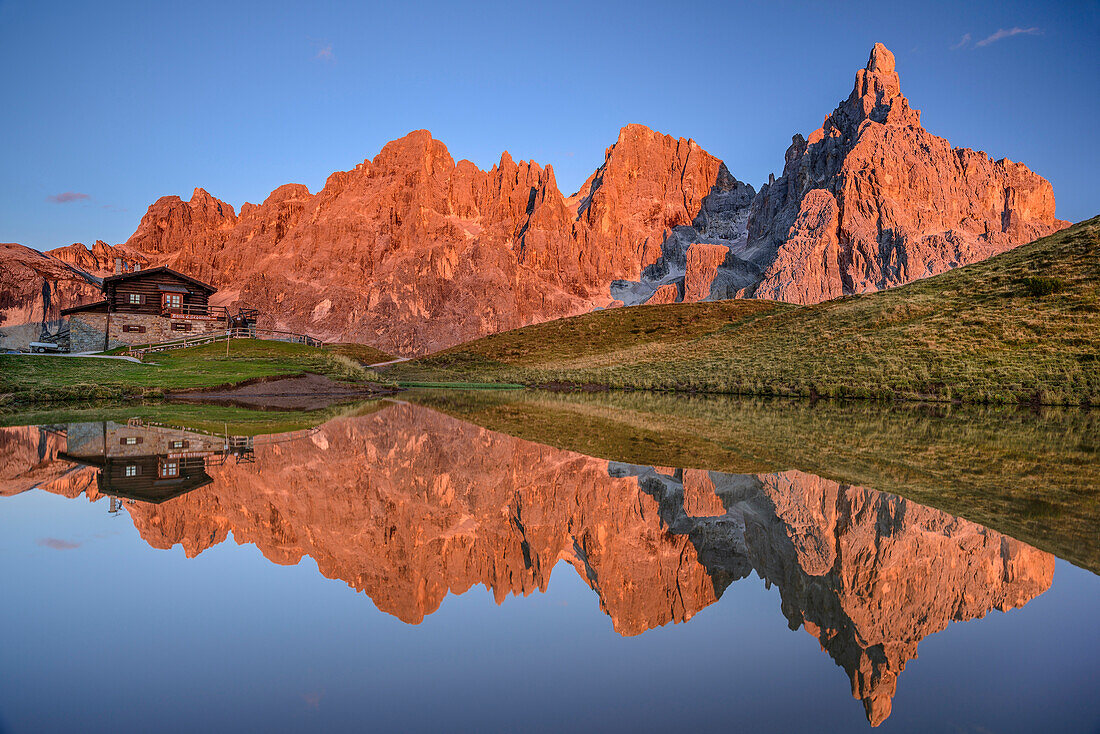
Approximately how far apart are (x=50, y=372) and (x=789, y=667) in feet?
138

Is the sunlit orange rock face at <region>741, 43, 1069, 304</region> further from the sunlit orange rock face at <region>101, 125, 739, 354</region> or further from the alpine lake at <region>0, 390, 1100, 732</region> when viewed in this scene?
the alpine lake at <region>0, 390, 1100, 732</region>

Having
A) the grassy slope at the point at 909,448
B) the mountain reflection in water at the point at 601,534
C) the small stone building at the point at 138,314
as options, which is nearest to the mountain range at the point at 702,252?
the small stone building at the point at 138,314

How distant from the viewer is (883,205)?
164 m

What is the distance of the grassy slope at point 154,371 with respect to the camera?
29.8 meters

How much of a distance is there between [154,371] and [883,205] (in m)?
176

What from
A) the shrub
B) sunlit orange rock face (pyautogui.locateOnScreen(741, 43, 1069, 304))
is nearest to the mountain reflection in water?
the shrub

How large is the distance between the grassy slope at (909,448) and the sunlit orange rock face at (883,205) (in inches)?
5662

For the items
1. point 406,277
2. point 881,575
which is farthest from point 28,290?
point 881,575

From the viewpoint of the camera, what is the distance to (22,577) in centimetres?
562

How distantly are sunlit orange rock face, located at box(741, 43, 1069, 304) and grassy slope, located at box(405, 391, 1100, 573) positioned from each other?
144 metres

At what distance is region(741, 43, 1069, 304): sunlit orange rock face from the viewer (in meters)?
158

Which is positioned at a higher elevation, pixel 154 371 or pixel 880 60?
pixel 880 60

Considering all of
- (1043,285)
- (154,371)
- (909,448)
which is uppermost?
(1043,285)

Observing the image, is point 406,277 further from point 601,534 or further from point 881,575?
point 881,575
